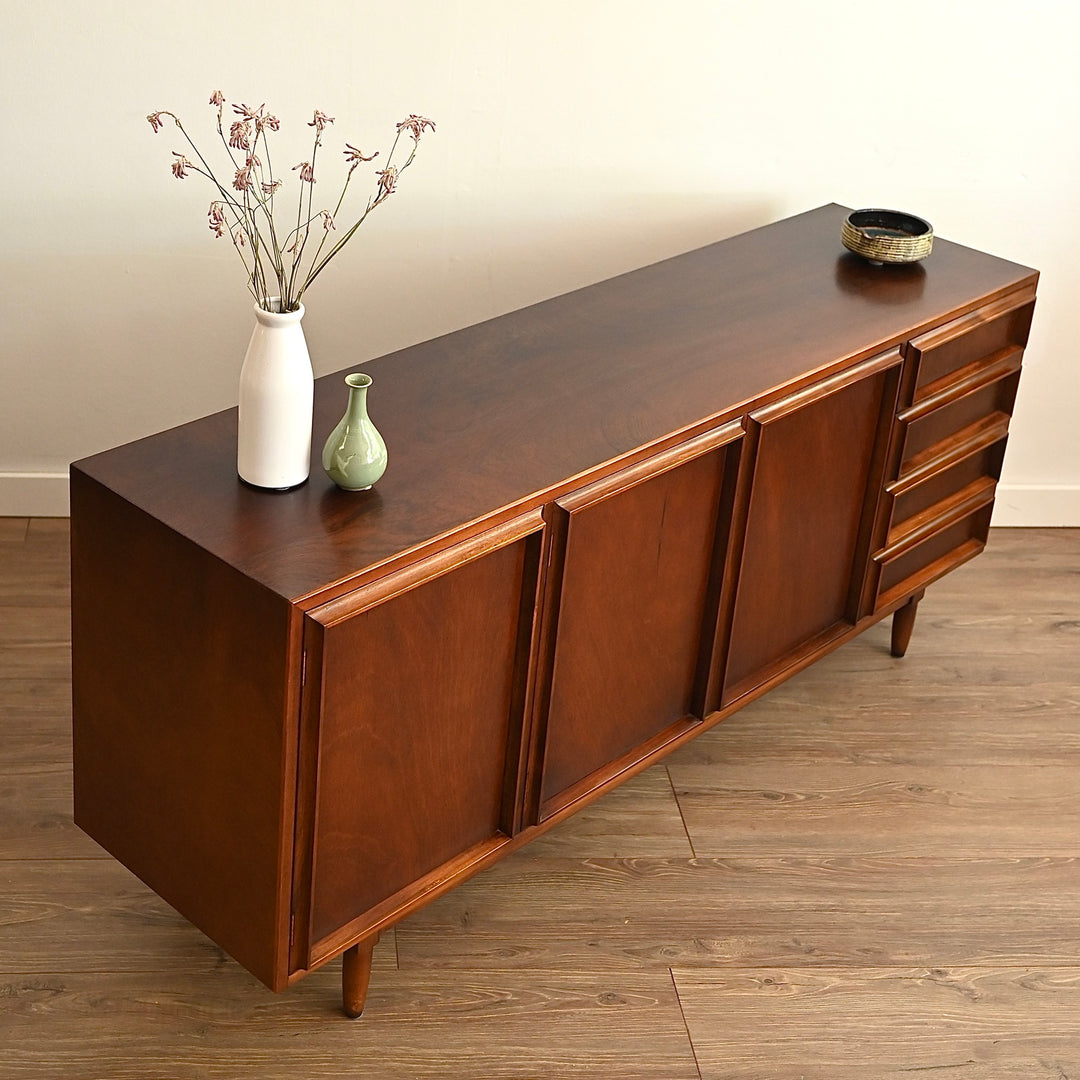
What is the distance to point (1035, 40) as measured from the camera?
2.90 meters

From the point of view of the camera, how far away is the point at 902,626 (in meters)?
2.88

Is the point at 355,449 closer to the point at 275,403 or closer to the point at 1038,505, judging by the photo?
the point at 275,403

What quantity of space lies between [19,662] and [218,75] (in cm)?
114

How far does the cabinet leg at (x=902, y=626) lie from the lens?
284cm

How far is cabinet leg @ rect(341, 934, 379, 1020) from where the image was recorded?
1938 mm

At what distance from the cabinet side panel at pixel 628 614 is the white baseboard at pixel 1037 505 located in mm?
1426

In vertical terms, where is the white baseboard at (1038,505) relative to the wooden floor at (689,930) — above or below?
above

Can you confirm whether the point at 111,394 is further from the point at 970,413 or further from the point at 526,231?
the point at 970,413

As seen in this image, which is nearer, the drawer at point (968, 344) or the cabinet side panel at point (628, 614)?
the cabinet side panel at point (628, 614)

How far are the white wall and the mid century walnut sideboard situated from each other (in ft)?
1.32

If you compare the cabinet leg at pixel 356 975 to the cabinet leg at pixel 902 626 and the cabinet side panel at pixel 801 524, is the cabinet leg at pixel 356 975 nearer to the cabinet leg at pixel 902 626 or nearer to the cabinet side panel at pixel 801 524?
the cabinet side panel at pixel 801 524

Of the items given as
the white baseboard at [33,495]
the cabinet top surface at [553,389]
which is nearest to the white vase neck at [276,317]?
the cabinet top surface at [553,389]

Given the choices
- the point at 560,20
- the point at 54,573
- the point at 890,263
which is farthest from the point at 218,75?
the point at 890,263

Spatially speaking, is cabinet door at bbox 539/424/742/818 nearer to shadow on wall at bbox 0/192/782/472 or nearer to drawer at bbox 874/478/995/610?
drawer at bbox 874/478/995/610
